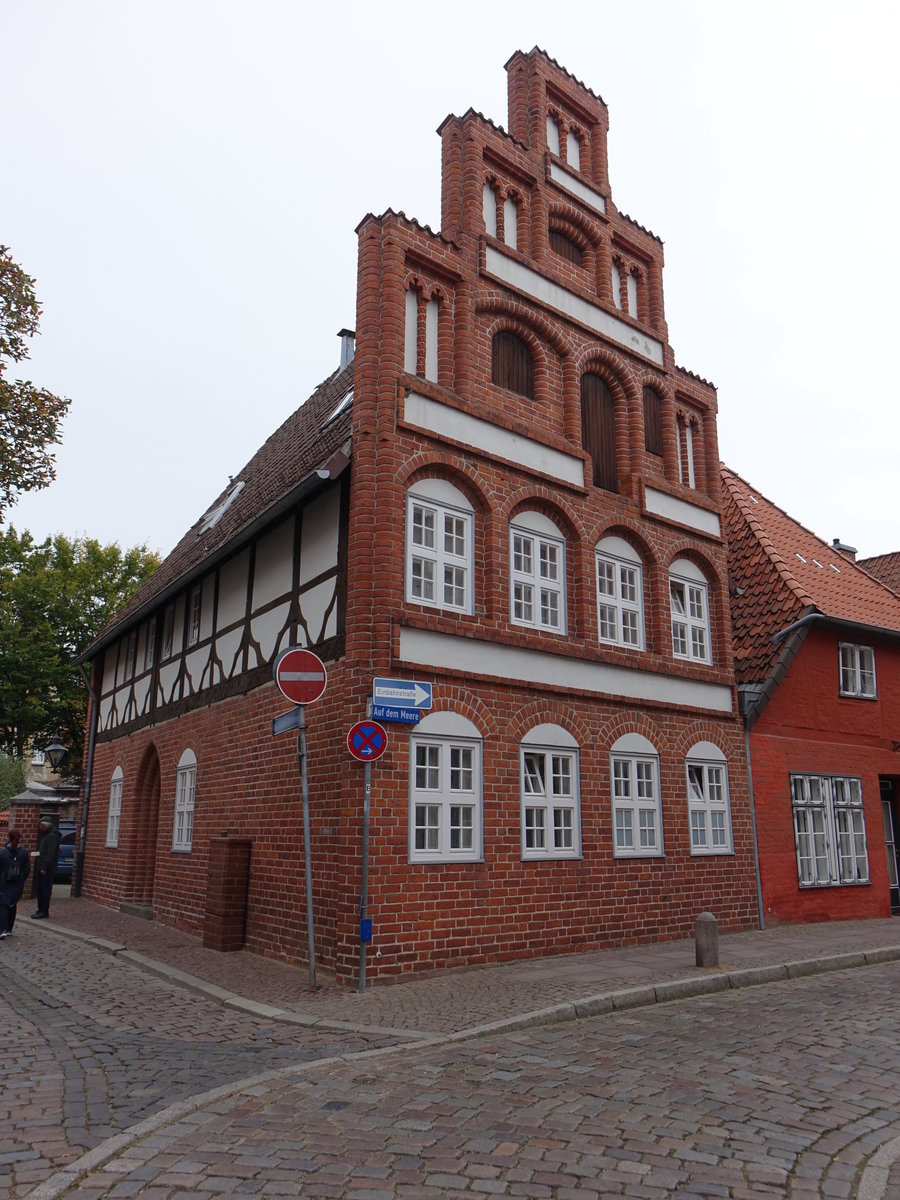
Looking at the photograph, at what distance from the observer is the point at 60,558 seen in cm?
3706

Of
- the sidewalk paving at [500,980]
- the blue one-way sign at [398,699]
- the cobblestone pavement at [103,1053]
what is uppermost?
the blue one-way sign at [398,699]

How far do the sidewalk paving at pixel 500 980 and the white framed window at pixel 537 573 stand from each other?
440 centimetres

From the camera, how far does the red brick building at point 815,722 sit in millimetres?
15453

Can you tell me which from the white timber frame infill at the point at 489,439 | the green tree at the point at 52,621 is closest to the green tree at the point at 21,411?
the white timber frame infill at the point at 489,439

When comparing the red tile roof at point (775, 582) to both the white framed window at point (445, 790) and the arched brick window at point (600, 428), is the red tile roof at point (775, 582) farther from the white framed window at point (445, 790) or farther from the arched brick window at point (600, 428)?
the white framed window at point (445, 790)

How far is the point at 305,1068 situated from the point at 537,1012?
7.55 feet

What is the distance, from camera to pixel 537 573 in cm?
1284

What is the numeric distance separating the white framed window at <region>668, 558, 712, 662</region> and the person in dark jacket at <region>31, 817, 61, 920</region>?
1168cm

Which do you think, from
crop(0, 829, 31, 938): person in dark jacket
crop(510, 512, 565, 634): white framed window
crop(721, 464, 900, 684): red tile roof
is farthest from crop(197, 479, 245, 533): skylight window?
crop(721, 464, 900, 684): red tile roof

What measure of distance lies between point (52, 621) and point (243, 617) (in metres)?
24.7

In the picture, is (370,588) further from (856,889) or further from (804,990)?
(856,889)

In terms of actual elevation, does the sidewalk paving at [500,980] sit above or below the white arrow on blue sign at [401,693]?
below

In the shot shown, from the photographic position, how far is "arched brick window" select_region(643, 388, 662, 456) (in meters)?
15.5

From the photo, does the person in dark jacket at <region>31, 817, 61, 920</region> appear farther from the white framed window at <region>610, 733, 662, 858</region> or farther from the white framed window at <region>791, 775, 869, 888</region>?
the white framed window at <region>791, 775, 869, 888</region>
